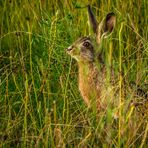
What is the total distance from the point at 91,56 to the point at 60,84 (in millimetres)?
311

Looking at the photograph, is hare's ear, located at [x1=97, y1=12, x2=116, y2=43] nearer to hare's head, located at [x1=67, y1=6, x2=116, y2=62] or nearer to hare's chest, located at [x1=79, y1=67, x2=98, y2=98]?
hare's head, located at [x1=67, y1=6, x2=116, y2=62]

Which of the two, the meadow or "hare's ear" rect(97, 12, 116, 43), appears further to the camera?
"hare's ear" rect(97, 12, 116, 43)

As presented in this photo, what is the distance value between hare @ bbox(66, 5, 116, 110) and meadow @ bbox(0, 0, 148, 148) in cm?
8

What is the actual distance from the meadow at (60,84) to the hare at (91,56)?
8cm

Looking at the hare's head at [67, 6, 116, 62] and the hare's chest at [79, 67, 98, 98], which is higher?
the hare's head at [67, 6, 116, 62]

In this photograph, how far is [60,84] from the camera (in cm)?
423

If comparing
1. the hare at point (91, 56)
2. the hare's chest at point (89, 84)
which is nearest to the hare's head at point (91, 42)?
the hare at point (91, 56)

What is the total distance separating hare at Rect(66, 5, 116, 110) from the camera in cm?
428

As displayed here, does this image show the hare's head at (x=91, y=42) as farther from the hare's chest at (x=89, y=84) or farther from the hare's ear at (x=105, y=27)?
the hare's chest at (x=89, y=84)

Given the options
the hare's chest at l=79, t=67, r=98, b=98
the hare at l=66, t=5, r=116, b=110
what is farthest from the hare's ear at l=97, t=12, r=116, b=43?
the hare's chest at l=79, t=67, r=98, b=98

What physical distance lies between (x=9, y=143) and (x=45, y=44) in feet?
4.02

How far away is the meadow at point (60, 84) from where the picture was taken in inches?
137

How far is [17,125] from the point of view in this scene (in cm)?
381

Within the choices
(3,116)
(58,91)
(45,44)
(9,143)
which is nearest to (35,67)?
(45,44)
